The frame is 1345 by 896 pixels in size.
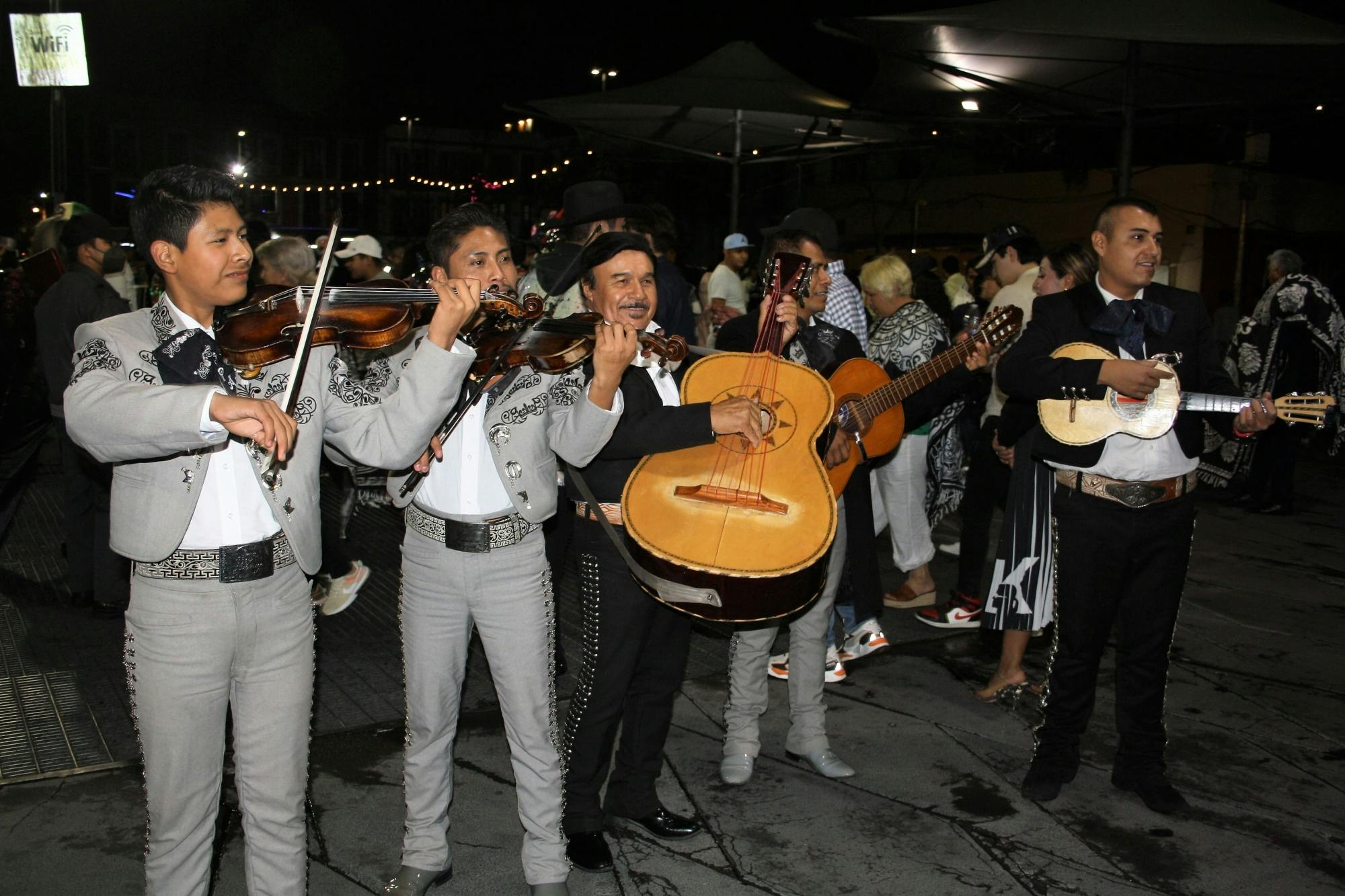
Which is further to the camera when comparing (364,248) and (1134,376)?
(364,248)

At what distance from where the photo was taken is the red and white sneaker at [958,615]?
19.3ft

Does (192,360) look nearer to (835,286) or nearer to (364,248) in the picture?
(835,286)

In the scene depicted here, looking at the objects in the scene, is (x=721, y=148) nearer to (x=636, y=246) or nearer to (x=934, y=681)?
(x=934, y=681)

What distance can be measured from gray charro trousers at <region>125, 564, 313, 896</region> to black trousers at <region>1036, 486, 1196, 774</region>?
2695 mm

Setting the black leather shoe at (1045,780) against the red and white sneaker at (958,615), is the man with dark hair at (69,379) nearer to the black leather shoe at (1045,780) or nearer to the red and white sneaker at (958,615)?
the red and white sneaker at (958,615)

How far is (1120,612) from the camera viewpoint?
12.7 feet

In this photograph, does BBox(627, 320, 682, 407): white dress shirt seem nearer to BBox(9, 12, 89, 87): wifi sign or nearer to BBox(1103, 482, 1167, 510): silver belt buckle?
BBox(1103, 482, 1167, 510): silver belt buckle

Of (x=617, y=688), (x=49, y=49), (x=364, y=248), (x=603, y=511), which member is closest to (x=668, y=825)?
(x=617, y=688)

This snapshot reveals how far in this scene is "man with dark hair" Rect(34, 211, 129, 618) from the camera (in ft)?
18.8

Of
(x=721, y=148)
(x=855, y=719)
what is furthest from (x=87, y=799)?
(x=721, y=148)

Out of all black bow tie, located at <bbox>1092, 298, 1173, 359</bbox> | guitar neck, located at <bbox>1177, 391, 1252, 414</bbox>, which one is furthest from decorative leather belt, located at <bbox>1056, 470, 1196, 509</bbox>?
black bow tie, located at <bbox>1092, 298, 1173, 359</bbox>

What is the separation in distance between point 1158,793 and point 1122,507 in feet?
3.47

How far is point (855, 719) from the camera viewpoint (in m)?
4.64

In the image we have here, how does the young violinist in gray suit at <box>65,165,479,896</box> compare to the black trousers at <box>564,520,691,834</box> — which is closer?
the young violinist in gray suit at <box>65,165,479,896</box>
